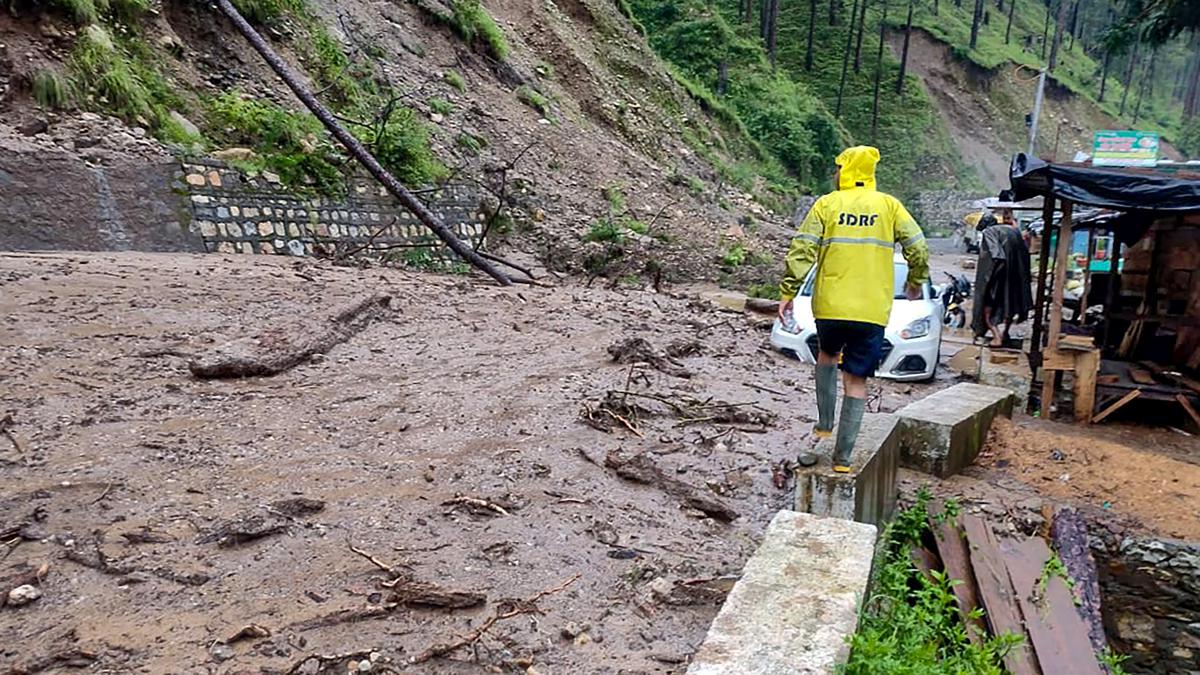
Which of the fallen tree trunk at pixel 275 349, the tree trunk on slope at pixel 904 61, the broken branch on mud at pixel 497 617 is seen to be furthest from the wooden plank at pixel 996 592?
the tree trunk on slope at pixel 904 61

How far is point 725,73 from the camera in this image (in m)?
34.9

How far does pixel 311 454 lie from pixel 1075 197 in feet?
23.8

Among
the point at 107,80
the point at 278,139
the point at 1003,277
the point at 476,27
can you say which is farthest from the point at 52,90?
the point at 1003,277

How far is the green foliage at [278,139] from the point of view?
10.7 metres

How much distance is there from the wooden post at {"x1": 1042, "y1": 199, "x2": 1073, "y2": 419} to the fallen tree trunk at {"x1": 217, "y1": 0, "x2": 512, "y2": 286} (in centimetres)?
728

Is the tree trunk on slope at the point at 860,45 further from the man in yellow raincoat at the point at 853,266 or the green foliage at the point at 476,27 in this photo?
the man in yellow raincoat at the point at 853,266

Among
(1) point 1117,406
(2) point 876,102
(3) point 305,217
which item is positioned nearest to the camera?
(1) point 1117,406

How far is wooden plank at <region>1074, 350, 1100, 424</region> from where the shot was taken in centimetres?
781

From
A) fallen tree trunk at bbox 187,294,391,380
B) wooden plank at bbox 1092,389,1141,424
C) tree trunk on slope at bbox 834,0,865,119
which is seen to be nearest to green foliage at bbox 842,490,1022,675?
wooden plank at bbox 1092,389,1141,424

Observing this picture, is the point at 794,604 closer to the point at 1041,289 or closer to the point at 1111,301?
the point at 1041,289

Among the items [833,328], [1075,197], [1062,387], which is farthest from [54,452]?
[1062,387]

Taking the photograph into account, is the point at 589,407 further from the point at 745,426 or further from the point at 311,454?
the point at 311,454

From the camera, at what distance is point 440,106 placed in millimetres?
15500

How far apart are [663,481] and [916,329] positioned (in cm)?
538
